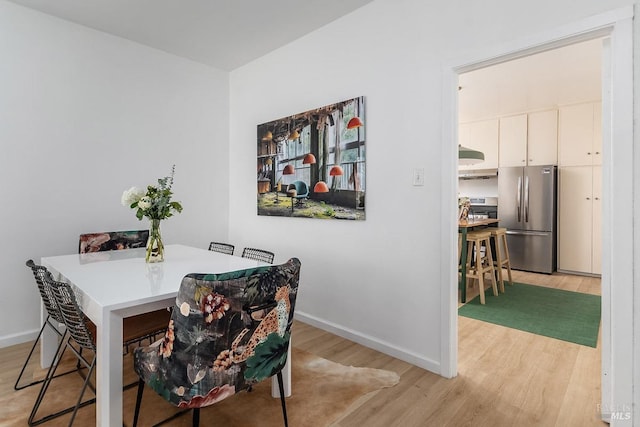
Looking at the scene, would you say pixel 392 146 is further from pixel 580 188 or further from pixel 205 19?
pixel 580 188

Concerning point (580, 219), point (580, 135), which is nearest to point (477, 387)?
point (580, 219)

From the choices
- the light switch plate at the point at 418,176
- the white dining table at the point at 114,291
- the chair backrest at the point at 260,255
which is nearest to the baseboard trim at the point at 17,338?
the white dining table at the point at 114,291

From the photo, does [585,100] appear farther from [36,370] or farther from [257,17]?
[36,370]

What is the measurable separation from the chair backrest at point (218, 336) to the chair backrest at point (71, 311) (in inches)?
12.6

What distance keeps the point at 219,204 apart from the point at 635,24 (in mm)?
3646

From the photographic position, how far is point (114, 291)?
1477 mm

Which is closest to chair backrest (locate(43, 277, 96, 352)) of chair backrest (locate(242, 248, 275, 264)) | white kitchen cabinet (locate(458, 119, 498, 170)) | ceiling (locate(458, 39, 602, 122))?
chair backrest (locate(242, 248, 275, 264))

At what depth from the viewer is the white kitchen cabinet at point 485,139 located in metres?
5.67

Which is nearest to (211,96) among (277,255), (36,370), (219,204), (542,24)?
(219,204)

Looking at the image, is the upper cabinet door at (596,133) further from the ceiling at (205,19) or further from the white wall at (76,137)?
the white wall at (76,137)

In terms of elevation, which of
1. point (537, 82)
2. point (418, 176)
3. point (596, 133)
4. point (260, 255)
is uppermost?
point (537, 82)

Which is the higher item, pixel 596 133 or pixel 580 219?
pixel 596 133

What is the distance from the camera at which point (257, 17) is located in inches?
108

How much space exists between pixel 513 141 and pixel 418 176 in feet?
13.5
